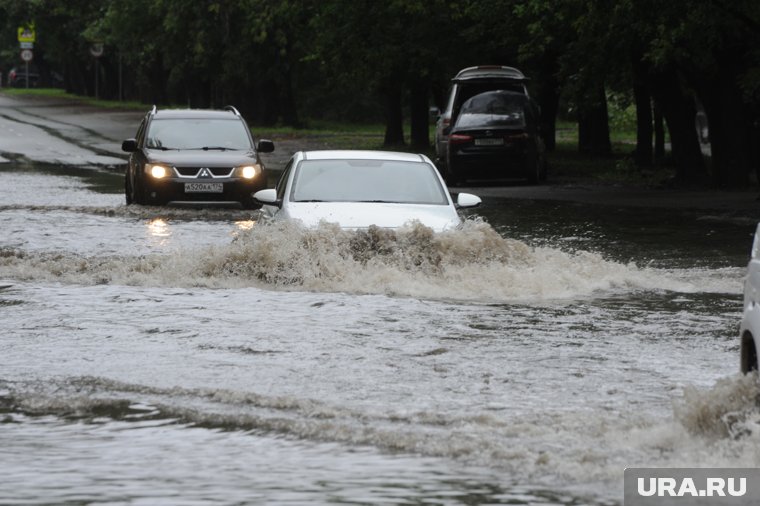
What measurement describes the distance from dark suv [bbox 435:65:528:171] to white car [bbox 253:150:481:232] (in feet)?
56.8

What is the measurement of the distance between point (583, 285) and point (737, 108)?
15288 mm

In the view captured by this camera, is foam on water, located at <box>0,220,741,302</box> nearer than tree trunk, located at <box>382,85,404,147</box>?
Yes

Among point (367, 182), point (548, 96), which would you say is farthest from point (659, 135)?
point (367, 182)

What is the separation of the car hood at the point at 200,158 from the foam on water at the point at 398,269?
356 inches

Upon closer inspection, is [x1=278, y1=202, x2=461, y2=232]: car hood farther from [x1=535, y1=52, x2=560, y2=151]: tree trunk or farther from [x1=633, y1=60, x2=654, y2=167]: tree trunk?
[x1=535, y1=52, x2=560, y2=151]: tree trunk

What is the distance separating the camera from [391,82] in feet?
153

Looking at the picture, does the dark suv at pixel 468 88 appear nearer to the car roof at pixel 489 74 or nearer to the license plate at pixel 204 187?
the car roof at pixel 489 74

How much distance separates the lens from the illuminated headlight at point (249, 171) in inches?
998

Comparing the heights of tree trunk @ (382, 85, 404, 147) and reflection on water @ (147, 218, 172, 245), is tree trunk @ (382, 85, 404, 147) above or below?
above

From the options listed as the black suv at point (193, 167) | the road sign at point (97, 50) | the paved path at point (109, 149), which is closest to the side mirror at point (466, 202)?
the paved path at point (109, 149)

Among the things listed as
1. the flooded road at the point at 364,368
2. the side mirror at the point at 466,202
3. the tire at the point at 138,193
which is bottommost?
the flooded road at the point at 364,368

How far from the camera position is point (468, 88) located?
114 ft

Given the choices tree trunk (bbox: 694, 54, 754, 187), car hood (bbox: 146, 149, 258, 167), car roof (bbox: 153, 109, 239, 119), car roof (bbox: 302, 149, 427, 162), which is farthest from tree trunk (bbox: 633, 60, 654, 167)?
car roof (bbox: 302, 149, 427, 162)

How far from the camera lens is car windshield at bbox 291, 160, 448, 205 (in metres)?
16.0
